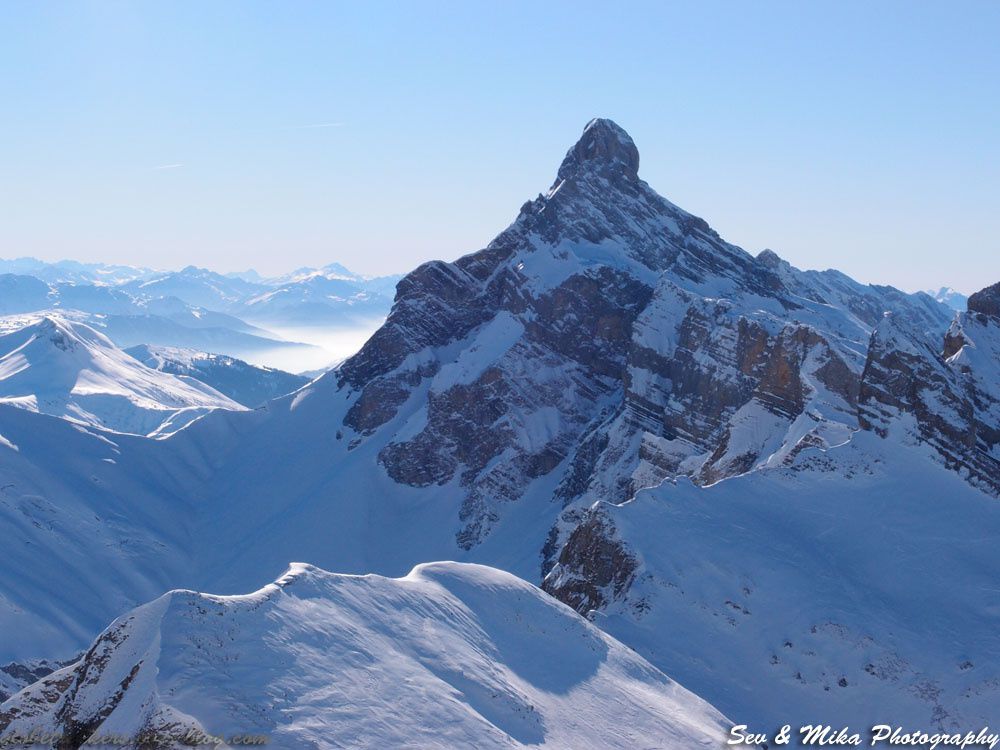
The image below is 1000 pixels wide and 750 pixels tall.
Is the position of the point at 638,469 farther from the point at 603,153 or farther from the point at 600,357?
the point at 603,153

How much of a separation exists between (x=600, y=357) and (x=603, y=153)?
1521 inches

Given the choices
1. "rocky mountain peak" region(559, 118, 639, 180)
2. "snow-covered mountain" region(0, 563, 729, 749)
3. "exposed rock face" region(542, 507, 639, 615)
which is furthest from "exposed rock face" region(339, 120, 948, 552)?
"snow-covered mountain" region(0, 563, 729, 749)

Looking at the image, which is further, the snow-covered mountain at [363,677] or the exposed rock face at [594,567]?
the exposed rock face at [594,567]

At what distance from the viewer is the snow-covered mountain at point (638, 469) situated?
67.8 metres

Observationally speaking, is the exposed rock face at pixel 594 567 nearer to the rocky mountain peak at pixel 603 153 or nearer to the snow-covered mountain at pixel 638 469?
the snow-covered mountain at pixel 638 469

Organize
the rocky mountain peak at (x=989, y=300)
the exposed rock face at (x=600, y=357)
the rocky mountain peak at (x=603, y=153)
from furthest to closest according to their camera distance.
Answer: the rocky mountain peak at (x=603, y=153), the exposed rock face at (x=600, y=357), the rocky mountain peak at (x=989, y=300)

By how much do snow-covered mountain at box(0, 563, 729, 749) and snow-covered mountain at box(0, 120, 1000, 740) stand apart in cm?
1408

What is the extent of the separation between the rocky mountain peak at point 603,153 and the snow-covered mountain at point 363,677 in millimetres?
118066

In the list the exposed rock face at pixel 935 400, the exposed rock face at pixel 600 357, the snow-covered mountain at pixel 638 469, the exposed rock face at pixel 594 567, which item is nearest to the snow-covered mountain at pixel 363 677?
the snow-covered mountain at pixel 638 469

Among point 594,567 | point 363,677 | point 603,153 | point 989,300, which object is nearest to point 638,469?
point 989,300

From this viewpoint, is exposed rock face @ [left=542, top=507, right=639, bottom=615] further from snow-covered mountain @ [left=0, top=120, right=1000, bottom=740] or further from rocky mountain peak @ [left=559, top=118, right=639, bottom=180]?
rocky mountain peak @ [left=559, top=118, right=639, bottom=180]

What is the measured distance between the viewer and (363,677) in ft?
136

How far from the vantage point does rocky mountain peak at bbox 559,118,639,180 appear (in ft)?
542

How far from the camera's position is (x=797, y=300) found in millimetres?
163250
